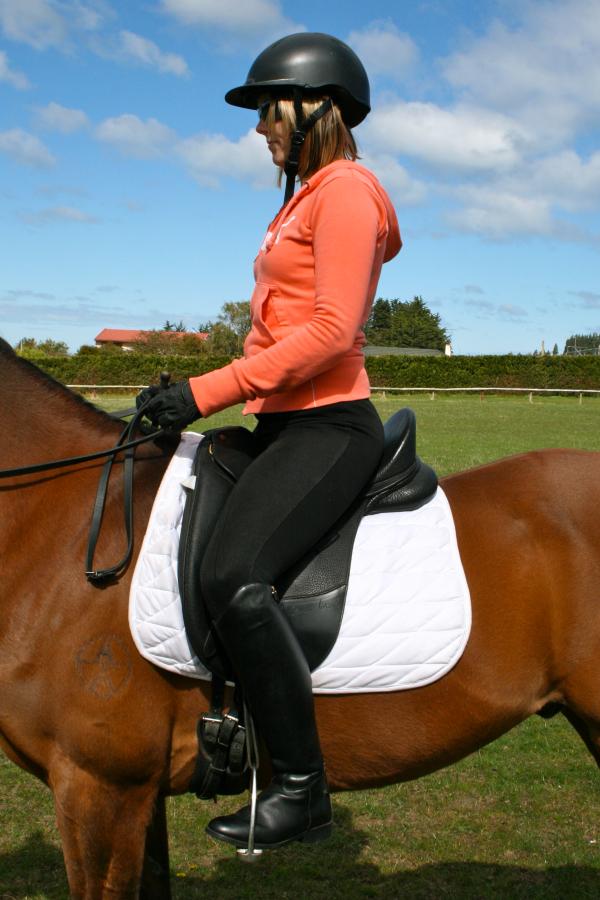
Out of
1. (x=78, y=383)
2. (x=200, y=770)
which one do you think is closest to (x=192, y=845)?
(x=200, y=770)

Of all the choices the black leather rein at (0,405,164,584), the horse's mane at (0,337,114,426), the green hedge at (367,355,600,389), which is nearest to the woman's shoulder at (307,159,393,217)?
the black leather rein at (0,405,164,584)

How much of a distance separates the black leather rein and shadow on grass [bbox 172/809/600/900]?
7.17 ft

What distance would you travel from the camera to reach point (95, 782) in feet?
9.59

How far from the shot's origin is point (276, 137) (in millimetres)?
3137

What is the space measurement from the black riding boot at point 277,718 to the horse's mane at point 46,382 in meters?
1.14

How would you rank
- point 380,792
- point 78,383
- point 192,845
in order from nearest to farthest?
point 192,845 → point 380,792 → point 78,383

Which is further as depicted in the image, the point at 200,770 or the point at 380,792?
the point at 380,792

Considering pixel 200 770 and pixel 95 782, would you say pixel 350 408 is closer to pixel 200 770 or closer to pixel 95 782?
pixel 200 770

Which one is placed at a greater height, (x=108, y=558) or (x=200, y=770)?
(x=108, y=558)

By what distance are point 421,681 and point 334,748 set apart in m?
0.41

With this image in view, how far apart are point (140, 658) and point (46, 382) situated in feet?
4.02

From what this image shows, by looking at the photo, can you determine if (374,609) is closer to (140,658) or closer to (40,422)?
(140,658)

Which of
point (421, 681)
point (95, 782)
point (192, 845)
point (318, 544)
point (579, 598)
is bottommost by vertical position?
point (192, 845)

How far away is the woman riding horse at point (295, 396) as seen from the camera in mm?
2824
